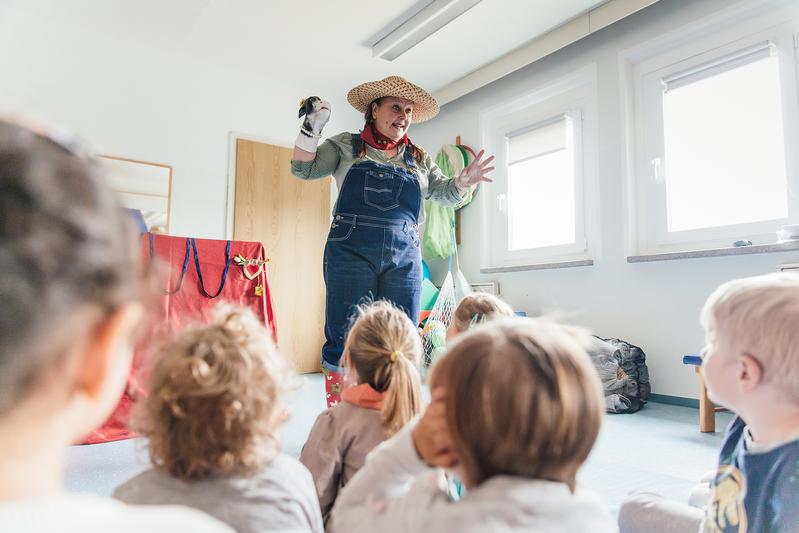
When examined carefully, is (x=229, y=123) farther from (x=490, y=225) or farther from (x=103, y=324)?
(x=103, y=324)

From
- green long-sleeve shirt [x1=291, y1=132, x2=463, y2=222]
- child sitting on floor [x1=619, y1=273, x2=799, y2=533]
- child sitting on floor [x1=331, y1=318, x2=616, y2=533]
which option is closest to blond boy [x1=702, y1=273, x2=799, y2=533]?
child sitting on floor [x1=619, y1=273, x2=799, y2=533]

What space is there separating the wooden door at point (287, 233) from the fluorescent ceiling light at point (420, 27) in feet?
3.91

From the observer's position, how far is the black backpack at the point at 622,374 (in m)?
2.68

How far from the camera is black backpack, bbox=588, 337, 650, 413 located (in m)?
2.68

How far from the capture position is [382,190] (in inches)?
68.0

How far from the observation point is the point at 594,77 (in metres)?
3.29

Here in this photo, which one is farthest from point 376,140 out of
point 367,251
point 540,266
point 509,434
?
point 540,266

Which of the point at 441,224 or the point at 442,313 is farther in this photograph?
the point at 441,224

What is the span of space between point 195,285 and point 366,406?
1450 millimetres

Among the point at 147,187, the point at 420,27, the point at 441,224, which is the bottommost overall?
the point at 441,224

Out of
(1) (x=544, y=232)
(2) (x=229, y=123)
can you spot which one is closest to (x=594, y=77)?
(1) (x=544, y=232)

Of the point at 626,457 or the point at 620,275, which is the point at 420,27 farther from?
the point at 626,457

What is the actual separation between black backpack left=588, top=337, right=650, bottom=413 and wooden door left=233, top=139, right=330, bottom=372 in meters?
2.25

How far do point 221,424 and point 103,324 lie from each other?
392mm
